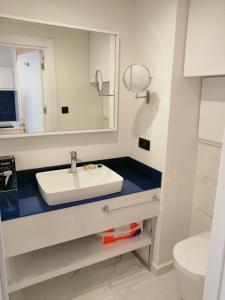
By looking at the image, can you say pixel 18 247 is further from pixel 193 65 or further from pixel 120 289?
pixel 193 65

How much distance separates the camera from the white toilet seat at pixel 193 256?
4.67 feet

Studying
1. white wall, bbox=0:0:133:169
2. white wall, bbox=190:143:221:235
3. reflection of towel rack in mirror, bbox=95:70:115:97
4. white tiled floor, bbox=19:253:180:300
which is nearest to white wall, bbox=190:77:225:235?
white wall, bbox=190:143:221:235

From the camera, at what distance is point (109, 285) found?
6.05ft

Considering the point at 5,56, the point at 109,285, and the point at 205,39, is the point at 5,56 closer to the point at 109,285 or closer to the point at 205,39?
the point at 205,39

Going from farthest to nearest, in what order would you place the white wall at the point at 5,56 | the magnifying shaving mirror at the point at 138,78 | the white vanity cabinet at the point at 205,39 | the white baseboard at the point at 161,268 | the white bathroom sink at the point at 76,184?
the white baseboard at the point at 161,268 → the magnifying shaving mirror at the point at 138,78 → the white wall at the point at 5,56 → the white bathroom sink at the point at 76,184 → the white vanity cabinet at the point at 205,39

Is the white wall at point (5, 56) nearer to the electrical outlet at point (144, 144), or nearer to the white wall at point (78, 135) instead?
the white wall at point (78, 135)

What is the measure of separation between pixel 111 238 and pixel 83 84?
126 cm

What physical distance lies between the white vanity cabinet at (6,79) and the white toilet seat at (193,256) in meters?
1.60

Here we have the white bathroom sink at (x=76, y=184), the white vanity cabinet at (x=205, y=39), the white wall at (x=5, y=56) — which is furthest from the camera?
the white wall at (x=5, y=56)

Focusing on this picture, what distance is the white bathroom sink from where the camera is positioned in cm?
147

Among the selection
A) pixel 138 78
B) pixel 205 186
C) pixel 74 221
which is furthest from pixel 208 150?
pixel 74 221

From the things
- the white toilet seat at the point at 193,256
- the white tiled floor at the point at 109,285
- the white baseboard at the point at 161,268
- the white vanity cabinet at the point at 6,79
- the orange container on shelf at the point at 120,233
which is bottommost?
the white tiled floor at the point at 109,285

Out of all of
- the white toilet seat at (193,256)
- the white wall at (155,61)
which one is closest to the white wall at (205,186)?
the white toilet seat at (193,256)

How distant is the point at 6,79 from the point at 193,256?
1728 millimetres
